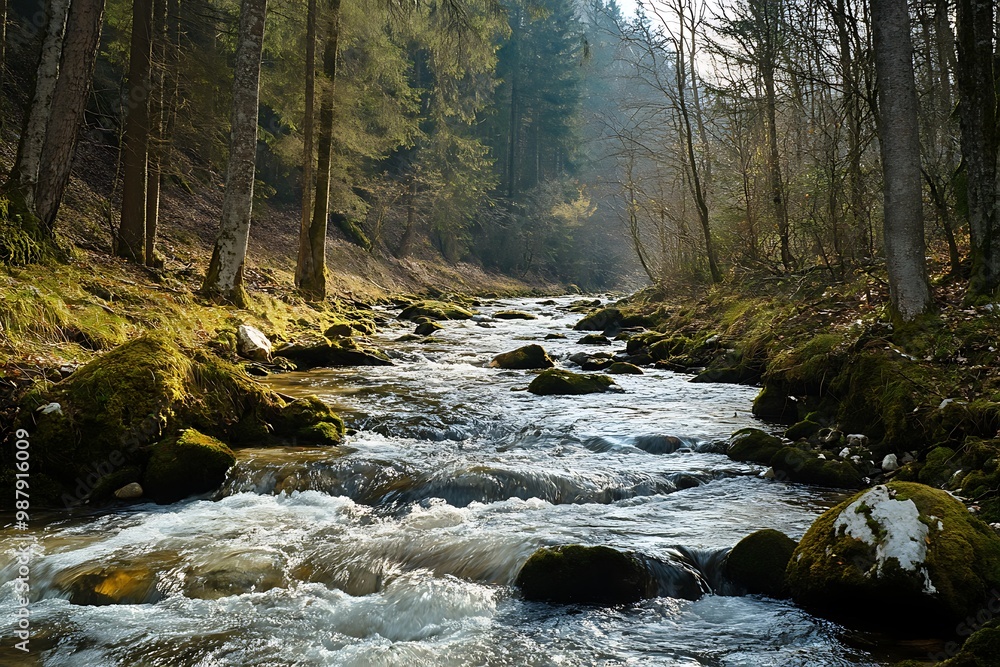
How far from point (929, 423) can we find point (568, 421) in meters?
3.85

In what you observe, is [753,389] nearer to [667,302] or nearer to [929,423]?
[929,423]

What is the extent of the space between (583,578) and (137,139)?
11.3 meters

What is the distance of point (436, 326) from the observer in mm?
17922

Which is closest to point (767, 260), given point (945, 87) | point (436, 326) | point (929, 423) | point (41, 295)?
point (945, 87)

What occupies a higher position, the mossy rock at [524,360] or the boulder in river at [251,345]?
the boulder in river at [251,345]

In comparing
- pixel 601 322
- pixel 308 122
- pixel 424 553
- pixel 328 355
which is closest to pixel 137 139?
pixel 328 355

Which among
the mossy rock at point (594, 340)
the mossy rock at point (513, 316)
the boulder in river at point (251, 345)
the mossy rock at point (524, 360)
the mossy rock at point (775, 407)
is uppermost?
the mossy rock at point (513, 316)

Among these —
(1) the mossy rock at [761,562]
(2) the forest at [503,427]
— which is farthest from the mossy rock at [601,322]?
(1) the mossy rock at [761,562]

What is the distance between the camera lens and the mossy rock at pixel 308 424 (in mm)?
7004

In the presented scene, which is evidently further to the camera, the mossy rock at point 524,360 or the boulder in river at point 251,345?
the mossy rock at point 524,360

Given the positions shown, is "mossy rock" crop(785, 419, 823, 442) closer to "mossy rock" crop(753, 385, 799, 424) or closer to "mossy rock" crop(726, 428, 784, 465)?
"mossy rock" crop(726, 428, 784, 465)

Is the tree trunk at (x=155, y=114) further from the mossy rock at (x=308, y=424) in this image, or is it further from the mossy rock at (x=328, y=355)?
the mossy rock at (x=308, y=424)

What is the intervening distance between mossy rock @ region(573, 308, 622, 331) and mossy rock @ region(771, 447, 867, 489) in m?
13.7

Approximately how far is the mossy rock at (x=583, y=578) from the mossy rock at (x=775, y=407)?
15.2ft
